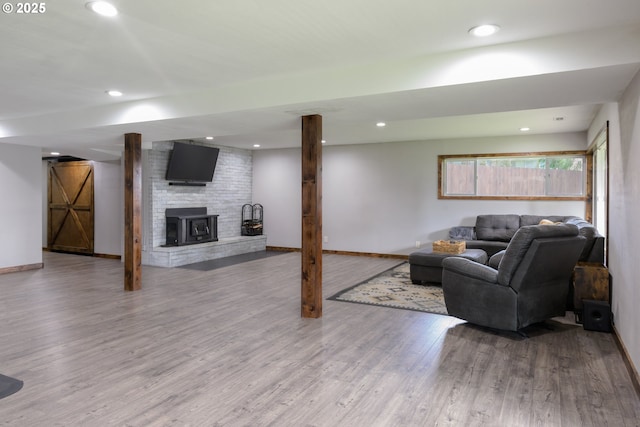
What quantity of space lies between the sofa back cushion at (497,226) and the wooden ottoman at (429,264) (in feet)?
5.14

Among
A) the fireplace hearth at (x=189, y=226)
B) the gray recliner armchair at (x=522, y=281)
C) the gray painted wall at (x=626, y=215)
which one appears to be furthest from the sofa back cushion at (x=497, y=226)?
the fireplace hearth at (x=189, y=226)

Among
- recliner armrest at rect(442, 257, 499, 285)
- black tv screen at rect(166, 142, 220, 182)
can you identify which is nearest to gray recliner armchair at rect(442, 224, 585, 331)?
recliner armrest at rect(442, 257, 499, 285)

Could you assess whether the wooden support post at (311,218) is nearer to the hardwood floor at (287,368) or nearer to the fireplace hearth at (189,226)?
the hardwood floor at (287,368)

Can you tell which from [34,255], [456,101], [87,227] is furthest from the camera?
[87,227]

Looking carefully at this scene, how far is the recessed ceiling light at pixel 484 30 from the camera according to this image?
2902 mm

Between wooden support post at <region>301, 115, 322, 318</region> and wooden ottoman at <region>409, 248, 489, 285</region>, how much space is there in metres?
2.20

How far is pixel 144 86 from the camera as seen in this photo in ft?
14.7

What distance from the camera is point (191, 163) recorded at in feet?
28.1

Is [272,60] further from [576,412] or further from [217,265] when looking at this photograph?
[217,265]

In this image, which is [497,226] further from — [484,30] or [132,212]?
[132,212]

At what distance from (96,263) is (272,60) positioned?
663cm

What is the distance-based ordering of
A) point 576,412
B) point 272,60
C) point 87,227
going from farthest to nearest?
point 87,227, point 272,60, point 576,412

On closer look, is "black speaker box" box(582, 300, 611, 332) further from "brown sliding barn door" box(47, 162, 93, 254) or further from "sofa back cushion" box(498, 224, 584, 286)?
"brown sliding barn door" box(47, 162, 93, 254)

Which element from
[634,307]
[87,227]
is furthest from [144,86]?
[87,227]
